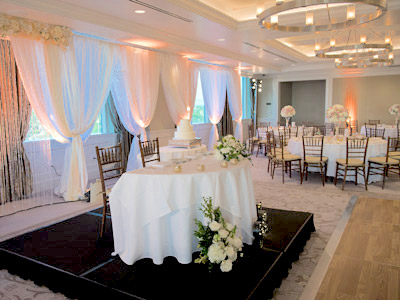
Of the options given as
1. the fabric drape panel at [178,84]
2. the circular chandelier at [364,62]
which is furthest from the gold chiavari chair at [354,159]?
the fabric drape panel at [178,84]

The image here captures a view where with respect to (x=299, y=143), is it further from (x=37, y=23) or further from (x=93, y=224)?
(x=37, y=23)

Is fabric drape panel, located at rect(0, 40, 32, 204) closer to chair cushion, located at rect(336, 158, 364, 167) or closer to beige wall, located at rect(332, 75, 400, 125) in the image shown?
chair cushion, located at rect(336, 158, 364, 167)

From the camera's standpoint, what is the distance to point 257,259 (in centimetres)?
328

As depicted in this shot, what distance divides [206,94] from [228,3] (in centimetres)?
498

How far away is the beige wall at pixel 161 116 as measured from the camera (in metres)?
8.63

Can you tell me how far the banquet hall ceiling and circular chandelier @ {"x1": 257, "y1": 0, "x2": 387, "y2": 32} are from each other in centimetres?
31

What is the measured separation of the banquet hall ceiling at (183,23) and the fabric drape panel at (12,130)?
0.95 m

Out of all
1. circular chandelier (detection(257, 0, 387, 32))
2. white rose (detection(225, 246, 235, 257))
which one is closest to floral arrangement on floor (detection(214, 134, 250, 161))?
white rose (detection(225, 246, 235, 257))

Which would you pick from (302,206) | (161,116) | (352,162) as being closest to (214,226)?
(302,206)

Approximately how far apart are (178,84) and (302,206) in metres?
4.67

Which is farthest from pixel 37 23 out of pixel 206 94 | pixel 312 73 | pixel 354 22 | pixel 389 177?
pixel 312 73

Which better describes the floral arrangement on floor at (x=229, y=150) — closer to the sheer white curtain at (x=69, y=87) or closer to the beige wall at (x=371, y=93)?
the sheer white curtain at (x=69, y=87)

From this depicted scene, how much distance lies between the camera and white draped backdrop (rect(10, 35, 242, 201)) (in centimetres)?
536

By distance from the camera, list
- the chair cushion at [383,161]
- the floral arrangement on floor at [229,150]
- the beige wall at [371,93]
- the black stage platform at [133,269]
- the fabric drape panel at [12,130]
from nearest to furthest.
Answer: the black stage platform at [133,269] < the floral arrangement on floor at [229,150] < the fabric drape panel at [12,130] < the chair cushion at [383,161] < the beige wall at [371,93]
